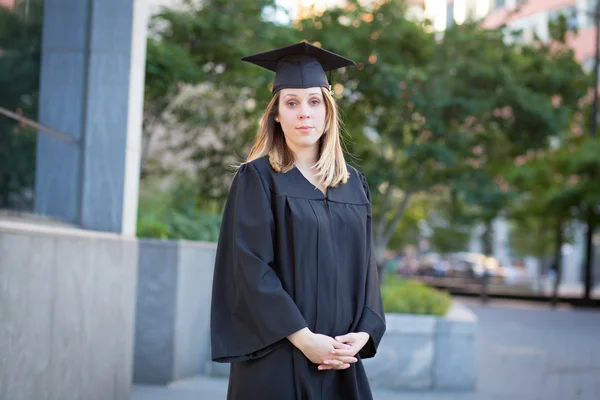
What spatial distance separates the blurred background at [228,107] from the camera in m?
6.45

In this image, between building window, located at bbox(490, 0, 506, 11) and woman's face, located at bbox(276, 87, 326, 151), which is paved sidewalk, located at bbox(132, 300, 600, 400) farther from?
building window, located at bbox(490, 0, 506, 11)

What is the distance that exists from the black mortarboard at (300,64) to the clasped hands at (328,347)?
1066mm

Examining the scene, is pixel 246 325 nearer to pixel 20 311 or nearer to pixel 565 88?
pixel 20 311

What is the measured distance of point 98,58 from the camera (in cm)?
659

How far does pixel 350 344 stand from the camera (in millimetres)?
3453

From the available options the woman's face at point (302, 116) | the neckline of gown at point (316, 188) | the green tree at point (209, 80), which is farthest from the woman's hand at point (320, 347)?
the green tree at point (209, 80)

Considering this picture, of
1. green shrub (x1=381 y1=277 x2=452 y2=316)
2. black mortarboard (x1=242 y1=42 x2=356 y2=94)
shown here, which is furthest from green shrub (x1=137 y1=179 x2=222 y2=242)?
black mortarboard (x1=242 y1=42 x2=356 y2=94)

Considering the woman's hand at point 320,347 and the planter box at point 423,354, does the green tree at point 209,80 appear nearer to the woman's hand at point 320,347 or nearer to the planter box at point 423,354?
the planter box at point 423,354

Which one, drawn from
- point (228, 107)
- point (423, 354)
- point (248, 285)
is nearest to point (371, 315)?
point (248, 285)

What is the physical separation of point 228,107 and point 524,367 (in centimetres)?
727

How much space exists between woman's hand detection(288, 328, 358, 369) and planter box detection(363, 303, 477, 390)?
19.5 ft

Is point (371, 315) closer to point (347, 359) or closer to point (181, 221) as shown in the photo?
point (347, 359)

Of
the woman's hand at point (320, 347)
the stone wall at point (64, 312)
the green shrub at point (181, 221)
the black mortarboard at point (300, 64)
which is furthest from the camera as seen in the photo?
the green shrub at point (181, 221)

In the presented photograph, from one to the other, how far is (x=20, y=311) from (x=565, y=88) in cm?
1521
